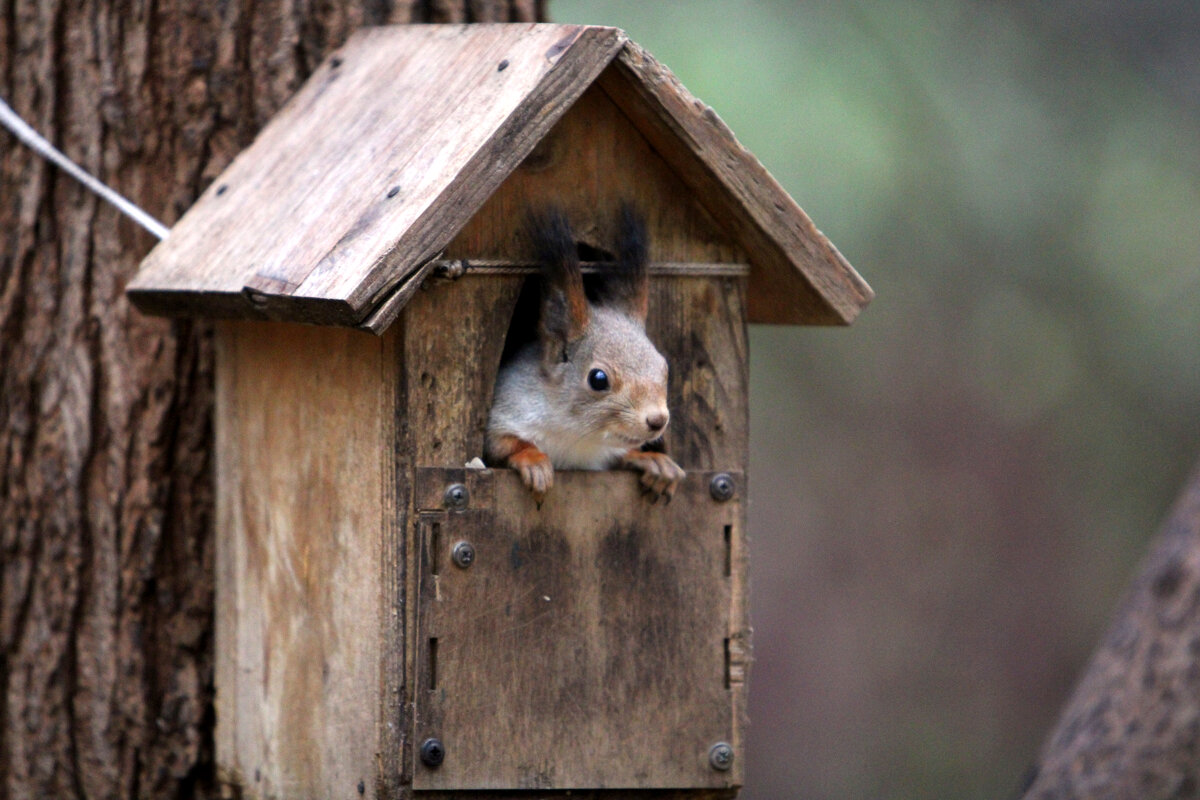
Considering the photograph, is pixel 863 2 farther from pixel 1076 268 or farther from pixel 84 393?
pixel 84 393

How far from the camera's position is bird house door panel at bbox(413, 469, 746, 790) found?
320 cm

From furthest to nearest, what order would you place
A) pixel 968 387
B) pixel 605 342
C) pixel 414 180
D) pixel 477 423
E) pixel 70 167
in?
pixel 968 387
pixel 70 167
pixel 605 342
pixel 477 423
pixel 414 180

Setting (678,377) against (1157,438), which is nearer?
(678,377)

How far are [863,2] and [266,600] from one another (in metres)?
6.43

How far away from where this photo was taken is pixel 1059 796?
135 inches

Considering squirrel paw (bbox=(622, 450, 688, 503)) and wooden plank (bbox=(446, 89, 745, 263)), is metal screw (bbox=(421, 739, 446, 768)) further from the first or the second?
wooden plank (bbox=(446, 89, 745, 263))

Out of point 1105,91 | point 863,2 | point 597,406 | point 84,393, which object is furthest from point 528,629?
point 1105,91

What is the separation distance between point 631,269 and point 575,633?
2.46 feet

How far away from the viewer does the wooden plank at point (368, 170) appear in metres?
3.02

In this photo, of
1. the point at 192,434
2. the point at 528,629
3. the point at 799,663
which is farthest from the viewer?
the point at 799,663

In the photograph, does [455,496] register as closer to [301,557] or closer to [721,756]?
[301,557]

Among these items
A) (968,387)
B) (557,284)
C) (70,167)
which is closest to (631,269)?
(557,284)

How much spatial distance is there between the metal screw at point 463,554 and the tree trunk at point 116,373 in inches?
45.1

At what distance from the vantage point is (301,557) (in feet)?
11.7
